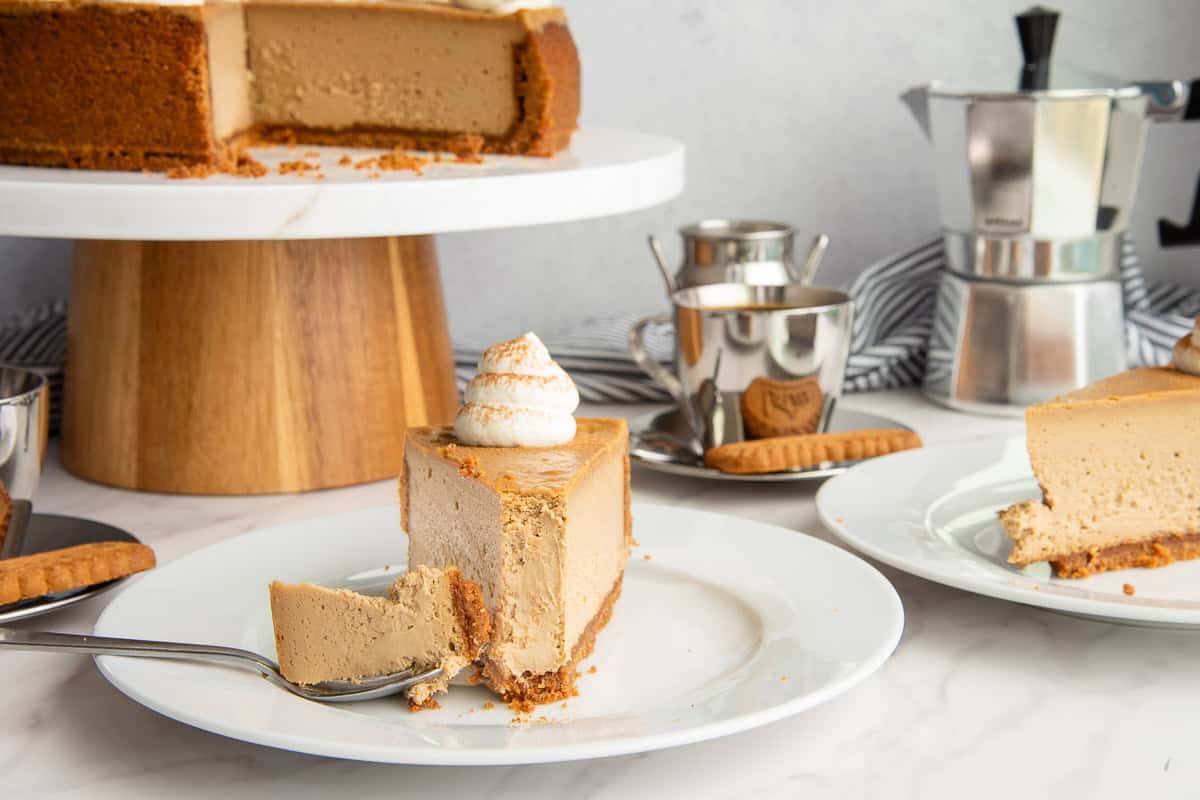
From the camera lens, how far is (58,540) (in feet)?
3.52

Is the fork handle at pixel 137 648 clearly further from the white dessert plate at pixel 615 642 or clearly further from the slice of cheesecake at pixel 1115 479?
the slice of cheesecake at pixel 1115 479

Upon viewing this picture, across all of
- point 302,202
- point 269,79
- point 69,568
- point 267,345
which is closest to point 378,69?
point 269,79

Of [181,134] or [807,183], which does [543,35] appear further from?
[807,183]

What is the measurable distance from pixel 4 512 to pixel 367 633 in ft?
1.28

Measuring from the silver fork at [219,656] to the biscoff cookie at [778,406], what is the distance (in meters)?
0.61

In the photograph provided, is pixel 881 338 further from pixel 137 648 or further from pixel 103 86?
pixel 137 648

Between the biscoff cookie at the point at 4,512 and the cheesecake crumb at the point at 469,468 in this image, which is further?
the biscoff cookie at the point at 4,512

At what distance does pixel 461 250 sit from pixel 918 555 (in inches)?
40.2

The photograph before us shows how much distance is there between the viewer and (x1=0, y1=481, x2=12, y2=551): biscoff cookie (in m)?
1.03

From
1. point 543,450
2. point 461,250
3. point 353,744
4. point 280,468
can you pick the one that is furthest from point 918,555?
point 461,250

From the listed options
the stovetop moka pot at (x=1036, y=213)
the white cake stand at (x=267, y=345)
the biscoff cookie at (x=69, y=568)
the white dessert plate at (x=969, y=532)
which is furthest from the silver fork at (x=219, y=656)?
the stovetop moka pot at (x=1036, y=213)

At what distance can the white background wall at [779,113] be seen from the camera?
1.85 metres

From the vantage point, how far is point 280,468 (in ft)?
4.20

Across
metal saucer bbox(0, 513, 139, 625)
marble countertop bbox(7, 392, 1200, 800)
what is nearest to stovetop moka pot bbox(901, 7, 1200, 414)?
marble countertop bbox(7, 392, 1200, 800)
